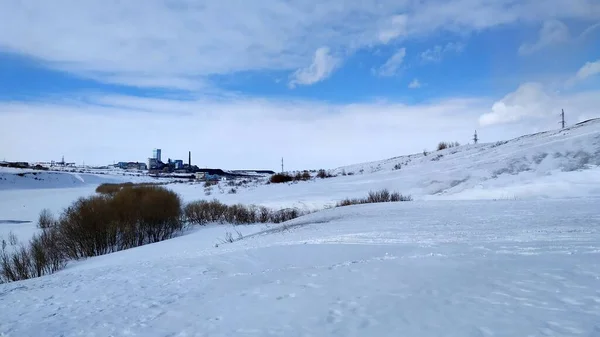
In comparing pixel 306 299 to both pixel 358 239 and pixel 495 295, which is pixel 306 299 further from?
pixel 358 239

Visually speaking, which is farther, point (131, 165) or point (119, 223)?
point (131, 165)

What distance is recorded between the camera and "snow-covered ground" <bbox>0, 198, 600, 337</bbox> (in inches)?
177

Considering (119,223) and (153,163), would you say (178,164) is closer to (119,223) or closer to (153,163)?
(153,163)

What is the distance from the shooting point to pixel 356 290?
18.8 ft

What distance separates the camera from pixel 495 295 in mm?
5059

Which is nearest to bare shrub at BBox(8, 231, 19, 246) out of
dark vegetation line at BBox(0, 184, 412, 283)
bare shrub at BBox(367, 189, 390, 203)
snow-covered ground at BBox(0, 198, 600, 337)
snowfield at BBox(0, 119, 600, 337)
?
dark vegetation line at BBox(0, 184, 412, 283)

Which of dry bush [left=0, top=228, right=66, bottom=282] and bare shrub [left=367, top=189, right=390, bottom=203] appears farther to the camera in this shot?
bare shrub [left=367, top=189, right=390, bottom=203]

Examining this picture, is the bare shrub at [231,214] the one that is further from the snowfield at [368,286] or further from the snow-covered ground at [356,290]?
the snow-covered ground at [356,290]

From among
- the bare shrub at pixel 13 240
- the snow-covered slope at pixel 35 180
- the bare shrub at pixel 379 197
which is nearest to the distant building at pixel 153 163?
the snow-covered slope at pixel 35 180

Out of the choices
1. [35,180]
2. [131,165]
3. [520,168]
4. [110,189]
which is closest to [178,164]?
[131,165]

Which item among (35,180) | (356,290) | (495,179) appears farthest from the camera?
(35,180)

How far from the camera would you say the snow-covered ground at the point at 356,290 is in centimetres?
450

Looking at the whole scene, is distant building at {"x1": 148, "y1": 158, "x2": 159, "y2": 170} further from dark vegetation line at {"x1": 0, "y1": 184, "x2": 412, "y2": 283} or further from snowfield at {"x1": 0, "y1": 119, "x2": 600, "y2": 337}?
snowfield at {"x1": 0, "y1": 119, "x2": 600, "y2": 337}

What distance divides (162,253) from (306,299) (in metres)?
8.22
